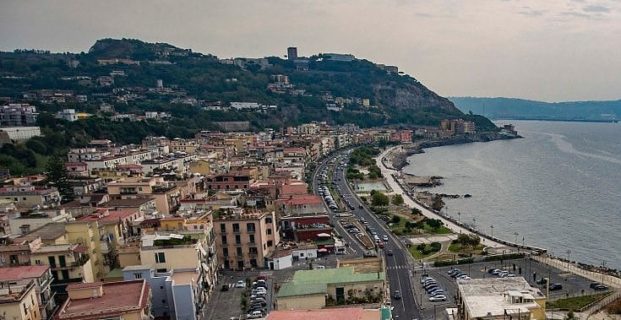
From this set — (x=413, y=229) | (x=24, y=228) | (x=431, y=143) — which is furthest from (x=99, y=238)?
(x=431, y=143)

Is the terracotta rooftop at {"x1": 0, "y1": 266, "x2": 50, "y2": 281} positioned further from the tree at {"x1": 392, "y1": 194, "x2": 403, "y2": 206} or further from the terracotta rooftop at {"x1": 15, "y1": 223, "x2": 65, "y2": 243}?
the tree at {"x1": 392, "y1": 194, "x2": 403, "y2": 206}

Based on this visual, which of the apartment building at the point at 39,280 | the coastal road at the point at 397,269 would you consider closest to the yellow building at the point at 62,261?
the apartment building at the point at 39,280

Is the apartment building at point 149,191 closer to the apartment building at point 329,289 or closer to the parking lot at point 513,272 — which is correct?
the apartment building at point 329,289

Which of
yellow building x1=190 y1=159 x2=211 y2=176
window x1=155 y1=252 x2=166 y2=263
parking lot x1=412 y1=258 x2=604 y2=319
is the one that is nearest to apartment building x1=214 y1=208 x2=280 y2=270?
window x1=155 y1=252 x2=166 y2=263

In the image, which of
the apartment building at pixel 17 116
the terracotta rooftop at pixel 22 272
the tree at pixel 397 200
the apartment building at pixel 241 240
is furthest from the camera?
the apartment building at pixel 17 116

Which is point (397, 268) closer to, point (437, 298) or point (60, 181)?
point (437, 298)

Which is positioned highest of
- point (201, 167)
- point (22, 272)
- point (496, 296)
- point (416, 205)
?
point (201, 167)

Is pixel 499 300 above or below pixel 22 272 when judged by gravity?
below
